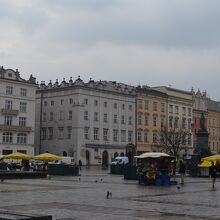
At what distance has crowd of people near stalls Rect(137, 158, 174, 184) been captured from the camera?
3244 cm

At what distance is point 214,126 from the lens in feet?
408

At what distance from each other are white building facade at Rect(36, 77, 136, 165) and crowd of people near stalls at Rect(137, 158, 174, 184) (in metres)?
53.4

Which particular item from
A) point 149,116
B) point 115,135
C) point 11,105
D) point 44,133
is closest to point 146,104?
point 149,116

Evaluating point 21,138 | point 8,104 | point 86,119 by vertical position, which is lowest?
point 21,138

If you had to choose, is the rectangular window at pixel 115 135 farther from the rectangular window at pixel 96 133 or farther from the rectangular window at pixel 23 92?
the rectangular window at pixel 23 92

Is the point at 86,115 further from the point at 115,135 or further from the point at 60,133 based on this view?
the point at 115,135

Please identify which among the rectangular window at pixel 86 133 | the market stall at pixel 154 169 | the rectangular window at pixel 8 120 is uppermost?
the rectangular window at pixel 8 120

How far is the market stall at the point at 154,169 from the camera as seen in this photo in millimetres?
32438

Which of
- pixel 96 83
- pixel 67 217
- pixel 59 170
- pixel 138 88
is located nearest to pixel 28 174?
pixel 59 170

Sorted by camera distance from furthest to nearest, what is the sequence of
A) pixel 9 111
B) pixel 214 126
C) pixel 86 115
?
pixel 214 126
pixel 86 115
pixel 9 111

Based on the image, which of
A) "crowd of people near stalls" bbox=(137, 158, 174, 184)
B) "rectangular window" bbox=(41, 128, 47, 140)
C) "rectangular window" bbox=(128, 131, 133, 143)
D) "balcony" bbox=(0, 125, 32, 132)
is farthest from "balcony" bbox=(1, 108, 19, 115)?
"crowd of people near stalls" bbox=(137, 158, 174, 184)

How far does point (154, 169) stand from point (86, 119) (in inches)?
2240

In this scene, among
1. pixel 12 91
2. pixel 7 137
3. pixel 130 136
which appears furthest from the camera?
pixel 130 136

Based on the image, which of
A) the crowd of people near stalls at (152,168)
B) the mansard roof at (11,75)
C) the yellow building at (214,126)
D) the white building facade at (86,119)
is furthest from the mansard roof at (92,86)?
the crowd of people near stalls at (152,168)
